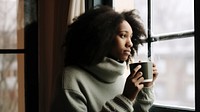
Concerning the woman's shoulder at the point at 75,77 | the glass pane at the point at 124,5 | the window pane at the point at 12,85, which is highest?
the glass pane at the point at 124,5

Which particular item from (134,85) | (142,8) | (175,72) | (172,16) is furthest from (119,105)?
(142,8)

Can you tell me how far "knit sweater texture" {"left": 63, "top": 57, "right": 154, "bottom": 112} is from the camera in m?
1.11

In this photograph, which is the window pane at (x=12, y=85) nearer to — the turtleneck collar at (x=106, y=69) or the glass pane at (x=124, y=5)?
the glass pane at (x=124, y=5)

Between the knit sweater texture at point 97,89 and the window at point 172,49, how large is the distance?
0.23 metres

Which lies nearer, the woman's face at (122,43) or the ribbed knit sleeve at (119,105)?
the ribbed knit sleeve at (119,105)

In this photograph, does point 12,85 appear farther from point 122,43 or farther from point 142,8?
point 122,43

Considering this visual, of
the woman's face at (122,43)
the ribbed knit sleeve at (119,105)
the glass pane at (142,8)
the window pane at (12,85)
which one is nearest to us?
the ribbed knit sleeve at (119,105)

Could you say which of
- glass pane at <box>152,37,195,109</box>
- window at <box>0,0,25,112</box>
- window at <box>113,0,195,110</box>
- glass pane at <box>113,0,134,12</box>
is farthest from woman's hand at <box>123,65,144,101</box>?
window at <box>0,0,25,112</box>

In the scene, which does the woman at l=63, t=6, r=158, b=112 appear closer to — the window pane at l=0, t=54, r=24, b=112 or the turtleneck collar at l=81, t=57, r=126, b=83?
the turtleneck collar at l=81, t=57, r=126, b=83

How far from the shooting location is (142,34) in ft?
4.30

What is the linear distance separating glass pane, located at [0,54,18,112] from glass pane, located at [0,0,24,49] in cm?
9

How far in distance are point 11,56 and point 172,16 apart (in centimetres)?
132

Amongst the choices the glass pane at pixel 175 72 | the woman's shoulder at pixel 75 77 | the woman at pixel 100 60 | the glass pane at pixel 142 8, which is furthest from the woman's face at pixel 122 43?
the glass pane at pixel 142 8

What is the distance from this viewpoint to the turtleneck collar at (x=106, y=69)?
1186mm
